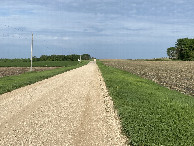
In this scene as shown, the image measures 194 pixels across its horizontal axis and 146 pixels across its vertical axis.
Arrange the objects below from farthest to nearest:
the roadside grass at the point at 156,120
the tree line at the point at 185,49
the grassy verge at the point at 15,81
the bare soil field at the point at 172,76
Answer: the tree line at the point at 185,49, the bare soil field at the point at 172,76, the grassy verge at the point at 15,81, the roadside grass at the point at 156,120

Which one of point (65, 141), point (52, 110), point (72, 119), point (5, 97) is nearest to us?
point (65, 141)

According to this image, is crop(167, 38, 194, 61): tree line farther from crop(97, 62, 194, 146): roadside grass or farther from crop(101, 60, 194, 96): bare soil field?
crop(97, 62, 194, 146): roadside grass

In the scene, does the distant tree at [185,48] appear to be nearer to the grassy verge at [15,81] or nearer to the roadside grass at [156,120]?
the grassy verge at [15,81]

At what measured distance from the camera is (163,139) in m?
8.38

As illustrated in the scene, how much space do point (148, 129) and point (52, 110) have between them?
558 centimetres

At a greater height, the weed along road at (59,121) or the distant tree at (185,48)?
the distant tree at (185,48)

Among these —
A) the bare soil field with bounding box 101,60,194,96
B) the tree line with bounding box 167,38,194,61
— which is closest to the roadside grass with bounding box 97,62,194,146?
the bare soil field with bounding box 101,60,194,96

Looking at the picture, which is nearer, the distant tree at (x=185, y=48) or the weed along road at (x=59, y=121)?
the weed along road at (x=59, y=121)

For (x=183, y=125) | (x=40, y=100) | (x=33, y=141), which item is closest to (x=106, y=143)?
(x=33, y=141)

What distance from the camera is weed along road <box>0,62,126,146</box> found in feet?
28.1

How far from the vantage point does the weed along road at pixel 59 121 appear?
8555 mm

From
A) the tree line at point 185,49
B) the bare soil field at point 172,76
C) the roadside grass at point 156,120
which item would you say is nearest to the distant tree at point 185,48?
the tree line at point 185,49

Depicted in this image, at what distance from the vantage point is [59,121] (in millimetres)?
10641

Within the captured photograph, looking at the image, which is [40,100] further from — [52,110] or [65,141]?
[65,141]
